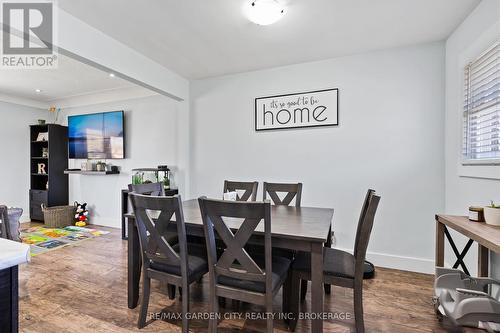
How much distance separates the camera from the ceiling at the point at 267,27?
2.07m

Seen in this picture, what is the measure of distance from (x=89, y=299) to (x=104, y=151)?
10.5ft

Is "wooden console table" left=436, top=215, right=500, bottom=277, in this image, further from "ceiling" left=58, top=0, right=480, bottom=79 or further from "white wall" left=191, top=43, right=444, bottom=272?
"ceiling" left=58, top=0, right=480, bottom=79

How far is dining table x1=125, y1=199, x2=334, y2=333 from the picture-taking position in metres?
1.50

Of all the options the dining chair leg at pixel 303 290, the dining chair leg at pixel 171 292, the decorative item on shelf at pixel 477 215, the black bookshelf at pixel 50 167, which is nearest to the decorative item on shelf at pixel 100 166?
the black bookshelf at pixel 50 167

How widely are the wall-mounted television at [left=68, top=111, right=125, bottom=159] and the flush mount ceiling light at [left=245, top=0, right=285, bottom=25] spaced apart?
3418 mm

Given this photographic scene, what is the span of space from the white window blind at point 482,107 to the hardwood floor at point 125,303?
1333 millimetres

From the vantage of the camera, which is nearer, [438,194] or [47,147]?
[438,194]

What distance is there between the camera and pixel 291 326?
176 centimetres

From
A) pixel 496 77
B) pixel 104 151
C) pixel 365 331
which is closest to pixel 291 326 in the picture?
pixel 365 331

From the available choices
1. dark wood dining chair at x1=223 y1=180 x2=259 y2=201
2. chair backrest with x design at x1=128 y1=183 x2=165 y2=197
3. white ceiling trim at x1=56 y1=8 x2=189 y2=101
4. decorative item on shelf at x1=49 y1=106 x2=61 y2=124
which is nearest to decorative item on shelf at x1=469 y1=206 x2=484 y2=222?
dark wood dining chair at x1=223 y1=180 x2=259 y2=201

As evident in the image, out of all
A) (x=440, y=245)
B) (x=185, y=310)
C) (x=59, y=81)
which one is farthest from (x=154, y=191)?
(x=59, y=81)

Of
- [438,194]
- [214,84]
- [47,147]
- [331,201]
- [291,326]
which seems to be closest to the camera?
[291,326]

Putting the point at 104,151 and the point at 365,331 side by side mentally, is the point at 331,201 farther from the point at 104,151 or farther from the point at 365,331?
the point at 104,151

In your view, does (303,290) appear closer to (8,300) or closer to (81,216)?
(8,300)
